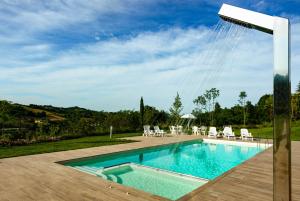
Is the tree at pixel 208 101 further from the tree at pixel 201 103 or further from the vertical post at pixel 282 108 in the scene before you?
the vertical post at pixel 282 108

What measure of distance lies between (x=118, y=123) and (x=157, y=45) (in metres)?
6.76

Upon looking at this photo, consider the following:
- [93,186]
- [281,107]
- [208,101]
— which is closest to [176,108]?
[208,101]

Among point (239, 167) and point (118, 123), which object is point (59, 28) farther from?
point (239, 167)

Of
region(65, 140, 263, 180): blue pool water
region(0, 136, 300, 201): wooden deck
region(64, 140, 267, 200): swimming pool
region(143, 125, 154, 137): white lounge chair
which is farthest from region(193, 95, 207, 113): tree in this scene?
region(0, 136, 300, 201): wooden deck

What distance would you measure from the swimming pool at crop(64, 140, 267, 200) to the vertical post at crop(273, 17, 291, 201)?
3.39 meters

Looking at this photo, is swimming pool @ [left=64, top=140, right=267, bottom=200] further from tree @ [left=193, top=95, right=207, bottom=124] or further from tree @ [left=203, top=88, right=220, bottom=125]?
tree @ [left=203, top=88, right=220, bottom=125]

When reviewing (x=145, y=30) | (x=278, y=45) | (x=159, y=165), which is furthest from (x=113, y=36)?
(x=278, y=45)

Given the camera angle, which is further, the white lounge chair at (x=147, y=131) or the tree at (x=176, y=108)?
the tree at (x=176, y=108)

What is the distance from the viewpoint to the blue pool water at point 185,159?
854cm

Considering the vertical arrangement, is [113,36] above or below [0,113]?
above

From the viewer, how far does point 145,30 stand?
15203 millimetres

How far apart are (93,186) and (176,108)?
1732 centimetres

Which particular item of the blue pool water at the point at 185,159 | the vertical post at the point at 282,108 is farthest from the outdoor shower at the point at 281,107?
the blue pool water at the point at 185,159

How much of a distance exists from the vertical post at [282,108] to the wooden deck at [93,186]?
2074mm
